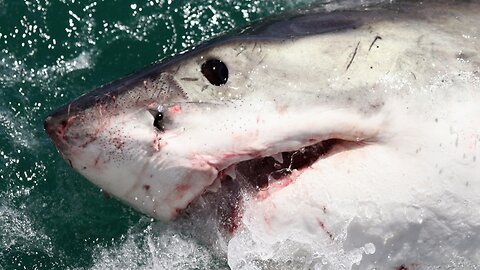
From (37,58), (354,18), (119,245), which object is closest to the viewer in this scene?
(354,18)

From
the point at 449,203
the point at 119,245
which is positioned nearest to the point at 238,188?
the point at 449,203

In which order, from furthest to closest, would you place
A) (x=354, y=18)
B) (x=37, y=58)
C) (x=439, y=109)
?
1. (x=37, y=58)
2. (x=354, y=18)
3. (x=439, y=109)

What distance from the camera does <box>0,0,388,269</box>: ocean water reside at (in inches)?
99.7

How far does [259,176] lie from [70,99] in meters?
1.66

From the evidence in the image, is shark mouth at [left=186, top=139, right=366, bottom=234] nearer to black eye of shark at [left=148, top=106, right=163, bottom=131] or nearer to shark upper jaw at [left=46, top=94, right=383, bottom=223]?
shark upper jaw at [left=46, top=94, right=383, bottom=223]

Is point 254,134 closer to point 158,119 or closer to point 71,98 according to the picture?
point 158,119

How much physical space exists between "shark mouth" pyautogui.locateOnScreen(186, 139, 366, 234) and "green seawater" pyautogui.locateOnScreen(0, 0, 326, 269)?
42 cm

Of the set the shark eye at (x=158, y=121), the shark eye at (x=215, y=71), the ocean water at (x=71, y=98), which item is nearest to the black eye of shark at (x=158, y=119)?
the shark eye at (x=158, y=121)

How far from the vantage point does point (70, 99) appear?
306cm

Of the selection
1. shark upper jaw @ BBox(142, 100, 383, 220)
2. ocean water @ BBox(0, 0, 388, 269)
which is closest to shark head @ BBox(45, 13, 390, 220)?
shark upper jaw @ BBox(142, 100, 383, 220)

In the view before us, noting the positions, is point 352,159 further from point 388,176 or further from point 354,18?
point 354,18

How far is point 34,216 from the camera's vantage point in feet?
8.75

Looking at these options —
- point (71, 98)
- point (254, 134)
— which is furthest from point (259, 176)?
point (71, 98)

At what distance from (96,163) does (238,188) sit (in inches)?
10.5
